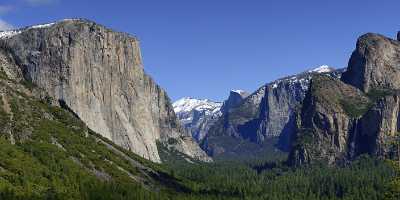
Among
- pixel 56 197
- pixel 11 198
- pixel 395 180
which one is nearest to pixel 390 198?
pixel 395 180

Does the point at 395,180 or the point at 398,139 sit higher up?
the point at 398,139

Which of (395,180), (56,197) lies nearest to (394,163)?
(395,180)

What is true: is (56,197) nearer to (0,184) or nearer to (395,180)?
(0,184)

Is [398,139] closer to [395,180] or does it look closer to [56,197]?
[395,180]

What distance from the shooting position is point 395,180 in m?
68.3

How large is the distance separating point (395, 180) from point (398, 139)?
516cm

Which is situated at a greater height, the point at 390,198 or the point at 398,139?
the point at 398,139

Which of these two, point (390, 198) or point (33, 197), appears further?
point (33, 197)

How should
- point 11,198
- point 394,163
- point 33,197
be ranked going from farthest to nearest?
1. point 33,197
2. point 11,198
3. point 394,163

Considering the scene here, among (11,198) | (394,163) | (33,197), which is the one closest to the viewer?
(394,163)

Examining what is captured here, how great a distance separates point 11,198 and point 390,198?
131070 mm

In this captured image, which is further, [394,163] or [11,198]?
[11,198]

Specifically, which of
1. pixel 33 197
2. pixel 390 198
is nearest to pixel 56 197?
pixel 33 197

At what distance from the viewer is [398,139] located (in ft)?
234
